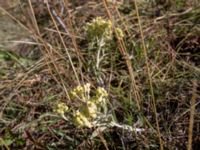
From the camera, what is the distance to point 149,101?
5.95 ft

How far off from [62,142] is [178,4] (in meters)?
1.12

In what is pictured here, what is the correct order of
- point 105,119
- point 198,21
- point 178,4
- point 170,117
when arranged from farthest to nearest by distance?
point 178,4
point 198,21
point 170,117
point 105,119

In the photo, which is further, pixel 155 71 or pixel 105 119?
pixel 155 71

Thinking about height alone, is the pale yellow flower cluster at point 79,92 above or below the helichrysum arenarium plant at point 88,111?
above

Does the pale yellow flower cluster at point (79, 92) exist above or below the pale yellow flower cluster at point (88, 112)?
above

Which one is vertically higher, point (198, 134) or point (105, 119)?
point (105, 119)

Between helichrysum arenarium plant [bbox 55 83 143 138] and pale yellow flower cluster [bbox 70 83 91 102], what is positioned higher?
pale yellow flower cluster [bbox 70 83 91 102]

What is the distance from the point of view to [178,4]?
97.0 inches

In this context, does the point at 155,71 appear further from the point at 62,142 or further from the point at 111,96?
the point at 62,142

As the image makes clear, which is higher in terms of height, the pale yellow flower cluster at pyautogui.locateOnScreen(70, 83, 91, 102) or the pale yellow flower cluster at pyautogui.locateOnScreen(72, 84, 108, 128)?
the pale yellow flower cluster at pyautogui.locateOnScreen(70, 83, 91, 102)

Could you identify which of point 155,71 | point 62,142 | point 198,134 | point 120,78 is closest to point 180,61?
point 155,71

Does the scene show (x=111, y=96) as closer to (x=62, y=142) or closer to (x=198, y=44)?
(x=62, y=142)

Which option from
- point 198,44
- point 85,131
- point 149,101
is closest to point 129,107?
point 149,101

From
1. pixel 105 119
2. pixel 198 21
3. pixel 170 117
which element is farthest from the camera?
pixel 198 21
